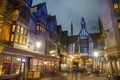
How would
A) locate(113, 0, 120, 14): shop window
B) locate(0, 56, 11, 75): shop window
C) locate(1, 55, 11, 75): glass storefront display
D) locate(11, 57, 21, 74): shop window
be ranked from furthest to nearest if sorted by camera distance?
locate(113, 0, 120, 14): shop window → locate(11, 57, 21, 74): shop window → locate(1, 55, 11, 75): glass storefront display → locate(0, 56, 11, 75): shop window

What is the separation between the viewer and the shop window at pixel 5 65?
1362 centimetres

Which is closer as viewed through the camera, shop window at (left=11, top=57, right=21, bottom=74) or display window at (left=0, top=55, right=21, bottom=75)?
display window at (left=0, top=55, right=21, bottom=75)

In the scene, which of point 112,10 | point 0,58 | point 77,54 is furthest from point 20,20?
point 77,54

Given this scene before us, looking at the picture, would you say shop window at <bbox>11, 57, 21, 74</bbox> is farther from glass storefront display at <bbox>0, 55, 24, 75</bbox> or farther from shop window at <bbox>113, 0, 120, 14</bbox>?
shop window at <bbox>113, 0, 120, 14</bbox>

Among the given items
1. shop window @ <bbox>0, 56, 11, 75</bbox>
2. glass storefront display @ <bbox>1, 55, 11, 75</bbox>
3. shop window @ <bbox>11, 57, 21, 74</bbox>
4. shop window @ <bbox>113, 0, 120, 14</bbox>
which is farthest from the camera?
shop window @ <bbox>113, 0, 120, 14</bbox>

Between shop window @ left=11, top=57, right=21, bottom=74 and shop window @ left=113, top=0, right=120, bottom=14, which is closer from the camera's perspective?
shop window @ left=11, top=57, right=21, bottom=74

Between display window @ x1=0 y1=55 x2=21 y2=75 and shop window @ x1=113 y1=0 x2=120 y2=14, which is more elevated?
shop window @ x1=113 y1=0 x2=120 y2=14

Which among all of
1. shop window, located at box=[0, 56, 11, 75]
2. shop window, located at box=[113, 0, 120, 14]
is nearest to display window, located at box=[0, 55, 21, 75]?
shop window, located at box=[0, 56, 11, 75]

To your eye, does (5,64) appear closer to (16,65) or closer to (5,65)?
(5,65)

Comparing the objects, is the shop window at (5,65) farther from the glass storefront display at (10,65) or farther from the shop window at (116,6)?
the shop window at (116,6)

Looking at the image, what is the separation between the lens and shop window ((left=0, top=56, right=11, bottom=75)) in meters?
13.6

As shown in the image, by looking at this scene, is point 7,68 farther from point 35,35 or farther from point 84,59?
point 84,59

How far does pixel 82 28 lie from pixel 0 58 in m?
38.7

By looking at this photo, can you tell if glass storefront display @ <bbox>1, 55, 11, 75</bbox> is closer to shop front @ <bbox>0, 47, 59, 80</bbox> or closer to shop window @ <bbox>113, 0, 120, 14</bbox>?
shop front @ <bbox>0, 47, 59, 80</bbox>
